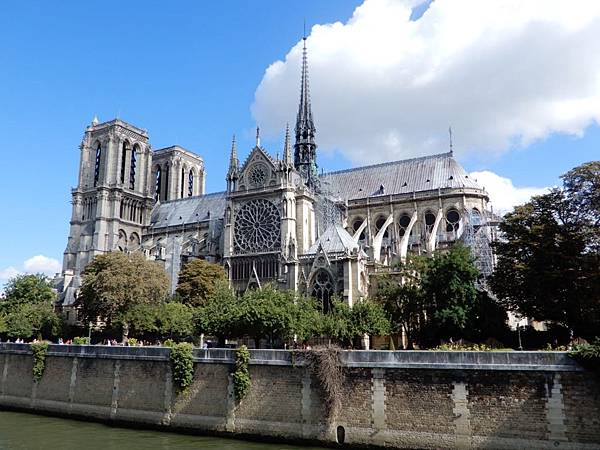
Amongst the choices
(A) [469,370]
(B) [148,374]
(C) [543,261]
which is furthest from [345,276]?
(A) [469,370]

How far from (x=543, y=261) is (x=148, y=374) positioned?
21.6 m

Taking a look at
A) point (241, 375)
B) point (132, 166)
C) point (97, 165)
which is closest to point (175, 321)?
point (241, 375)

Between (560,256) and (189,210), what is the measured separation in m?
54.4

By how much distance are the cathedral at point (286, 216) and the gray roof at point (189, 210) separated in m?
0.19

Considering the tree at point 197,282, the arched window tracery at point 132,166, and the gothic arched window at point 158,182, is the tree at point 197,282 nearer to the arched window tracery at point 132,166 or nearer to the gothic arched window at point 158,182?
the arched window tracery at point 132,166

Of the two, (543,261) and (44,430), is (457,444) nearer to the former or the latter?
(543,261)

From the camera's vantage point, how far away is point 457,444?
2008 centimetres

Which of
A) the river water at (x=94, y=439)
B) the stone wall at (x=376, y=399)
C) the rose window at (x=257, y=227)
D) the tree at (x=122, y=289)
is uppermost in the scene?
the rose window at (x=257, y=227)

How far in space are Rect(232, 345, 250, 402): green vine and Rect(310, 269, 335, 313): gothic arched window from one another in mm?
19899

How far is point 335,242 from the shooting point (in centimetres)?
4800

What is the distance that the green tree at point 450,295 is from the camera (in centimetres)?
3300

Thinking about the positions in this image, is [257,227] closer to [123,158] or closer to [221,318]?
[221,318]

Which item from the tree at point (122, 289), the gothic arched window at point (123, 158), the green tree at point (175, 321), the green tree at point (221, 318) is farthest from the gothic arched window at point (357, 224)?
the gothic arched window at point (123, 158)

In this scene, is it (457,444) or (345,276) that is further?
(345,276)
